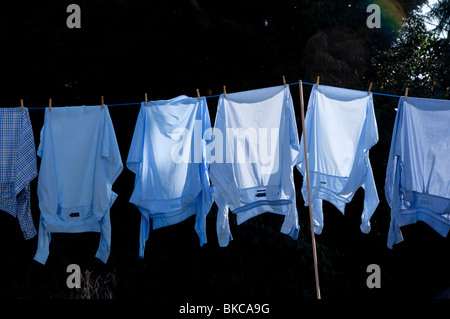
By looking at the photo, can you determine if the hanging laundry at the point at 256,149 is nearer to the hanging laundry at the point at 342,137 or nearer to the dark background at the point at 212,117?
the hanging laundry at the point at 342,137

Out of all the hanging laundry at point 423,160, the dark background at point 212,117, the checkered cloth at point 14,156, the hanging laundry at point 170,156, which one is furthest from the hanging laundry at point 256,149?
the dark background at point 212,117

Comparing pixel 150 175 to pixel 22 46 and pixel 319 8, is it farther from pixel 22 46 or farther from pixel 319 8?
pixel 319 8

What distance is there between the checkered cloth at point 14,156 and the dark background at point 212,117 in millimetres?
2167

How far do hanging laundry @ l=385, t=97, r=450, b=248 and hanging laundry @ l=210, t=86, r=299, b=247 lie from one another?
90cm

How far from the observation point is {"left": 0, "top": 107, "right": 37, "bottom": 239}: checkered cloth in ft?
16.5

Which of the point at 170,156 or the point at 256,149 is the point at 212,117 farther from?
the point at 256,149

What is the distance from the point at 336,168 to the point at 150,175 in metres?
1.58

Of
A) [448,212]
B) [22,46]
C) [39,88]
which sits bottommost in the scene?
[448,212]

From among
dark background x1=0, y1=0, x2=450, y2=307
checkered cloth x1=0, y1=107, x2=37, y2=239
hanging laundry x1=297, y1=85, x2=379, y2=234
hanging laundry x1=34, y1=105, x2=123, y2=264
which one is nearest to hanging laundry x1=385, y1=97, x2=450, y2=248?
hanging laundry x1=297, y1=85, x2=379, y2=234

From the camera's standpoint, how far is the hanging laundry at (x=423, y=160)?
475 cm

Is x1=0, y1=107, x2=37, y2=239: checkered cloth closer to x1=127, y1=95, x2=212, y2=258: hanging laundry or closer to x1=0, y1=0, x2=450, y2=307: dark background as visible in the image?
x1=127, y1=95, x2=212, y2=258: hanging laundry

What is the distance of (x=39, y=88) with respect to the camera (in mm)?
7195

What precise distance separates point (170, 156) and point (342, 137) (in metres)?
1.46

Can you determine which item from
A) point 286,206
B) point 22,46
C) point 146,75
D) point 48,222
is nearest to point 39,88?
point 22,46
